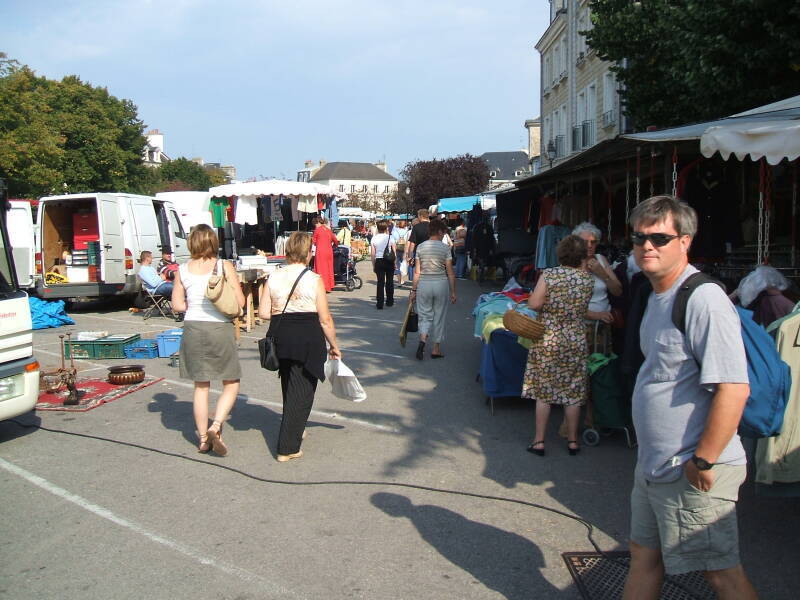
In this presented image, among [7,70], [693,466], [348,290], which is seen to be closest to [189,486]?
[693,466]

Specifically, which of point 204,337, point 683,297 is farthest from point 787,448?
point 204,337

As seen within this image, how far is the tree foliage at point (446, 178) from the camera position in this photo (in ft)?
195

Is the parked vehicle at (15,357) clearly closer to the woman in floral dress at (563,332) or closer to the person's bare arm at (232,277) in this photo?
the person's bare arm at (232,277)

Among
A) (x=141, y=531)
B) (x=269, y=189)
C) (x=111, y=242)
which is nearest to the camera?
(x=141, y=531)

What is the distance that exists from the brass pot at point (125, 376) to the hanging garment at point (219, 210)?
9.88 meters

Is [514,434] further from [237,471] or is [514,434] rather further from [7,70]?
[7,70]

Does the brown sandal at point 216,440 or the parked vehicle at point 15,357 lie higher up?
the parked vehicle at point 15,357

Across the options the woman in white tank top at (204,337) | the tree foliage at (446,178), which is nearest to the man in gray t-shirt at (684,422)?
the woman in white tank top at (204,337)

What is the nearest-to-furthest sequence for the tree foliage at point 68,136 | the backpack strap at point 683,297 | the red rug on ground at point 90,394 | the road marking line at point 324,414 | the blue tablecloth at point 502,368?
1. the backpack strap at point 683,297
2. the road marking line at point 324,414
3. the blue tablecloth at point 502,368
4. the red rug on ground at point 90,394
5. the tree foliage at point 68,136

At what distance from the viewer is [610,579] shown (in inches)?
149

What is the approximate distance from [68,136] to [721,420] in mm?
57006

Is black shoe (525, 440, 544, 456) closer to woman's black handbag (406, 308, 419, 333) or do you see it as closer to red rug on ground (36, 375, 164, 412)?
woman's black handbag (406, 308, 419, 333)

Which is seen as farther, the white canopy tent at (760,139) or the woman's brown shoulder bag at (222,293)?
the woman's brown shoulder bag at (222,293)

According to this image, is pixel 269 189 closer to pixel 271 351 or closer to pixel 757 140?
pixel 271 351
